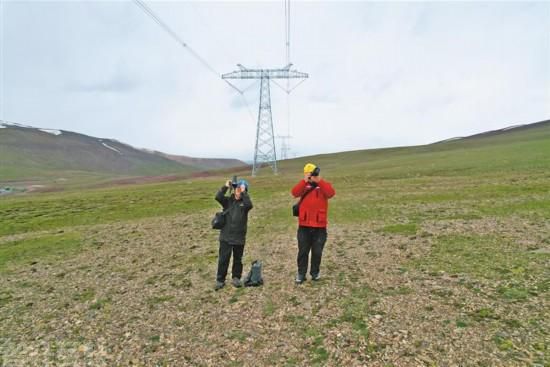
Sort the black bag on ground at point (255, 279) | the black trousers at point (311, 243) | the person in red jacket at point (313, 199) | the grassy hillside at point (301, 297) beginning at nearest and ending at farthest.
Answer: the grassy hillside at point (301, 297) < the person in red jacket at point (313, 199) < the black trousers at point (311, 243) < the black bag on ground at point (255, 279)

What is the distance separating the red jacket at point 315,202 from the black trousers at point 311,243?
0.30m

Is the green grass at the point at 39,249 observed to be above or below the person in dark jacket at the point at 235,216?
below

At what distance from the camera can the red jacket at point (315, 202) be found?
31.2 feet

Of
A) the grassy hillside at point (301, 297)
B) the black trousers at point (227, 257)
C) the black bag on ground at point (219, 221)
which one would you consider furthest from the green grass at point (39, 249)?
the black bag on ground at point (219, 221)

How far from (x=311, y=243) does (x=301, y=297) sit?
155 cm

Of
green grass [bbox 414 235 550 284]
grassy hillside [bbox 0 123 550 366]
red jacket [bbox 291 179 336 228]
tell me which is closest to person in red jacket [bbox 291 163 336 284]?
red jacket [bbox 291 179 336 228]

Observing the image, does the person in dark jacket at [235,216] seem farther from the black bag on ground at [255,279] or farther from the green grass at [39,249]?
the green grass at [39,249]

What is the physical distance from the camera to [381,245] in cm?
1406

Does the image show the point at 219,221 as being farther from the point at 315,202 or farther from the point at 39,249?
the point at 39,249

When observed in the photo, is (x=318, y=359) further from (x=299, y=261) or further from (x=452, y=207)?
(x=452, y=207)

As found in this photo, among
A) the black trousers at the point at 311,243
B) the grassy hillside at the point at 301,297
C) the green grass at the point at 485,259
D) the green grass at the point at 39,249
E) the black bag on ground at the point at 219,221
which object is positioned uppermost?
the black bag on ground at the point at 219,221

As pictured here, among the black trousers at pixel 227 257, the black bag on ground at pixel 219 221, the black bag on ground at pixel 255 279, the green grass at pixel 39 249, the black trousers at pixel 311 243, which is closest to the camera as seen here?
the black trousers at pixel 311 243

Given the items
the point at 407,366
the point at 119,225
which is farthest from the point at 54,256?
the point at 407,366

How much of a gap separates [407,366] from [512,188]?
2383 centimetres
